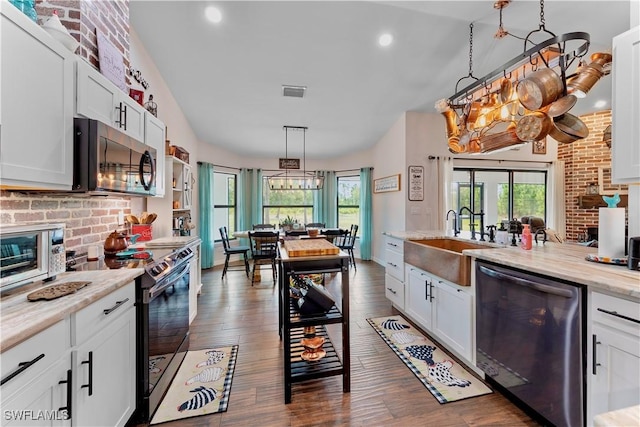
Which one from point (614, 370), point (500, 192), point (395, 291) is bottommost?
point (395, 291)

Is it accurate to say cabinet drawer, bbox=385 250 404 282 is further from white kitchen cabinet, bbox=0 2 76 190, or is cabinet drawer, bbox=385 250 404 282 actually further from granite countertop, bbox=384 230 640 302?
white kitchen cabinet, bbox=0 2 76 190

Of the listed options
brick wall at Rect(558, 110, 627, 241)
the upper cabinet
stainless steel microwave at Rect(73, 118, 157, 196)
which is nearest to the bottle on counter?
the upper cabinet

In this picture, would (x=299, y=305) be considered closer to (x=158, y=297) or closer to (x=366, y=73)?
(x=158, y=297)

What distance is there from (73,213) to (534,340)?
315 centimetres

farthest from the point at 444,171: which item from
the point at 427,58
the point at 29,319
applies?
the point at 29,319

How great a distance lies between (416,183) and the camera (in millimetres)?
4918

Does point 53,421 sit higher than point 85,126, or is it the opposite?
point 85,126

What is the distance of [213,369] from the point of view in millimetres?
2213

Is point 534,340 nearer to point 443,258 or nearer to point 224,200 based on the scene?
point 443,258

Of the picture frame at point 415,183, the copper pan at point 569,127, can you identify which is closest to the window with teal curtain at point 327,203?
the picture frame at point 415,183

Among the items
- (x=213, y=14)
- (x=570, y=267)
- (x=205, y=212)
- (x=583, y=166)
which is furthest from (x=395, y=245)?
(x=583, y=166)

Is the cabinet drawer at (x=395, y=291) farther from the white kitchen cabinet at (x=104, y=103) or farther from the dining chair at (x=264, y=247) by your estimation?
the white kitchen cabinet at (x=104, y=103)

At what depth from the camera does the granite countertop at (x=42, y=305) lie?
2.84 ft

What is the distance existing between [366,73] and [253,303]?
354 cm
